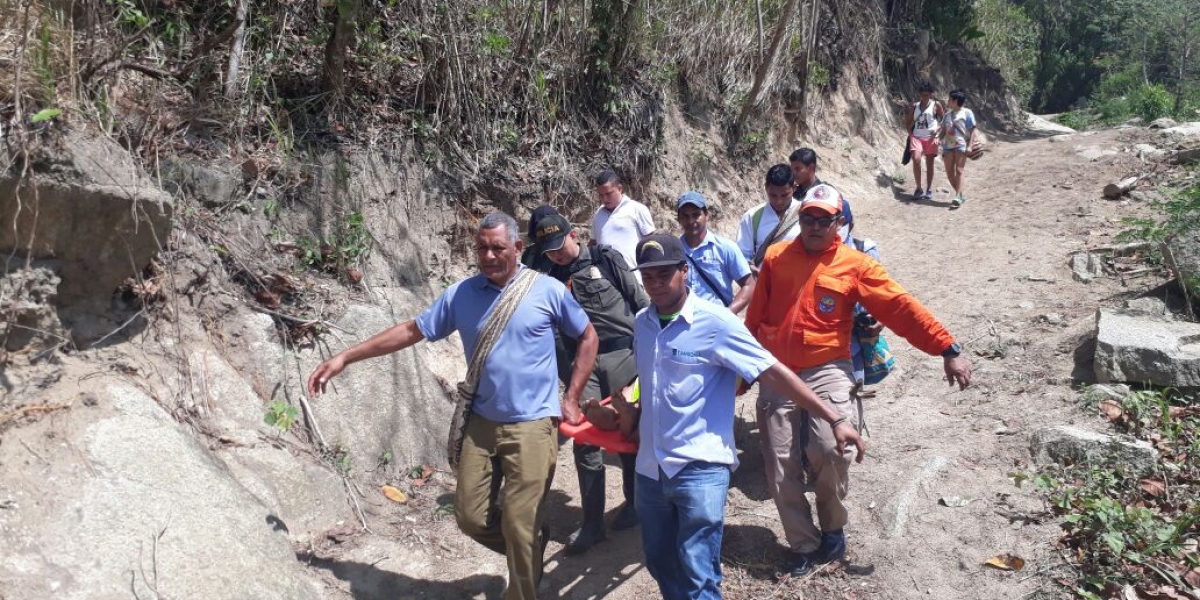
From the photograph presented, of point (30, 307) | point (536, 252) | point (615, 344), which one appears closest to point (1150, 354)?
point (615, 344)

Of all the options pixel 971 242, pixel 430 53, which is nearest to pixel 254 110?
pixel 430 53

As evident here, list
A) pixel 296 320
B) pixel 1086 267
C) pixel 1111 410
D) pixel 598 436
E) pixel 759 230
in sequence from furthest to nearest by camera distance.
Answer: pixel 1086 267, pixel 759 230, pixel 1111 410, pixel 296 320, pixel 598 436

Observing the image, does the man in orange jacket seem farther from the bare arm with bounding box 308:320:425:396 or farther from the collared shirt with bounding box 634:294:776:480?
the bare arm with bounding box 308:320:425:396

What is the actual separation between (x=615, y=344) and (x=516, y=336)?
44.0 inches

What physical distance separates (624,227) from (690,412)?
255 centimetres

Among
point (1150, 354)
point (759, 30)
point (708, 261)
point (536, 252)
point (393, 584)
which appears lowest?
point (393, 584)

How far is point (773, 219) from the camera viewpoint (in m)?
5.78

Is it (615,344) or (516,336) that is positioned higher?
(516,336)

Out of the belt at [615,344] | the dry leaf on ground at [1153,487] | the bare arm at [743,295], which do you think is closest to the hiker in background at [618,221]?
the bare arm at [743,295]

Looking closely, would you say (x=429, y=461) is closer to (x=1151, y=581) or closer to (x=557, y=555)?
(x=557, y=555)

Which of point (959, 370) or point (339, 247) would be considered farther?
point (339, 247)

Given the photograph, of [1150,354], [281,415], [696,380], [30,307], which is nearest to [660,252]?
[696,380]

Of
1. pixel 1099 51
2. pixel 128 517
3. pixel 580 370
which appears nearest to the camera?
pixel 128 517

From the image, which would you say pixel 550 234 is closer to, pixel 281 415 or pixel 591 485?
pixel 591 485
